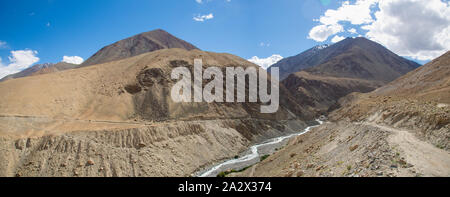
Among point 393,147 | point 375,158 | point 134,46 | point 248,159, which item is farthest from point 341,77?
point 375,158

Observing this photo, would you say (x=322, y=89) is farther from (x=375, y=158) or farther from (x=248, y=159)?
(x=375, y=158)

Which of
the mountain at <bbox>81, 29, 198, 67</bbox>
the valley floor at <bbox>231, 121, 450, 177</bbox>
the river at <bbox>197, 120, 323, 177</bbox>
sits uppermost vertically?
the mountain at <bbox>81, 29, 198, 67</bbox>

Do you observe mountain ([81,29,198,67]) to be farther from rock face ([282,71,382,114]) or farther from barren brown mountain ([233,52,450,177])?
barren brown mountain ([233,52,450,177])

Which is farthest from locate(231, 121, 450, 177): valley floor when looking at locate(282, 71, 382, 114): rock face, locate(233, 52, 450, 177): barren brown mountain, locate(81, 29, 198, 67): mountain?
locate(81, 29, 198, 67): mountain

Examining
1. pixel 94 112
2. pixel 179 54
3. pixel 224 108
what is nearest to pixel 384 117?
pixel 224 108

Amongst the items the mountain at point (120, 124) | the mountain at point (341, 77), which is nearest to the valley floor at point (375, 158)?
the mountain at point (120, 124)

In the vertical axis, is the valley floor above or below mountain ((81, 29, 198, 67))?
below
